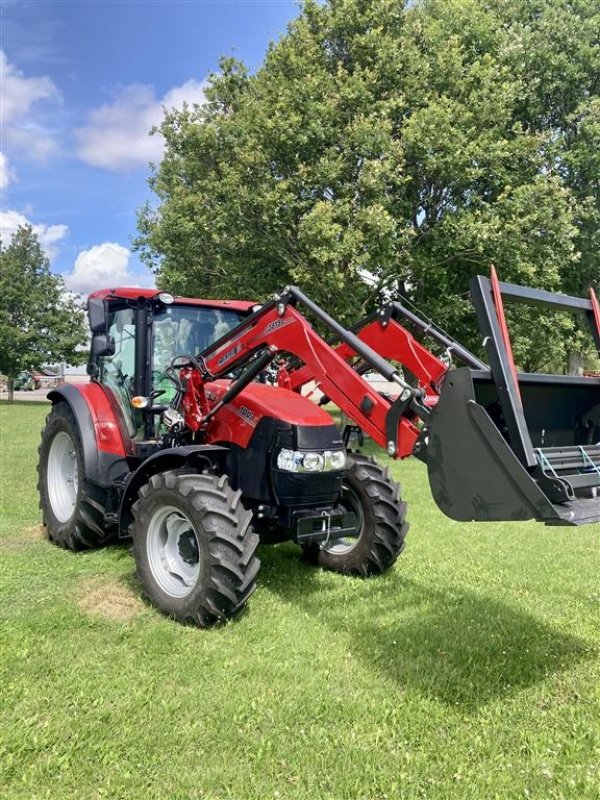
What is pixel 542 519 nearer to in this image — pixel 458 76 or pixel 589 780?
pixel 589 780

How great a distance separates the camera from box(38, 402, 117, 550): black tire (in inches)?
230

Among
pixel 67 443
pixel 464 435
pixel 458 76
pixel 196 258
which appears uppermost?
pixel 458 76

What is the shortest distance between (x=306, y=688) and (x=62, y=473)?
4052mm

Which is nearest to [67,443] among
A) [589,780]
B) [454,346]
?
[454,346]

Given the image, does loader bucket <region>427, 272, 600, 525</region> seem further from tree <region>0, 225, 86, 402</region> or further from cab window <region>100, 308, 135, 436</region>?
tree <region>0, 225, 86, 402</region>

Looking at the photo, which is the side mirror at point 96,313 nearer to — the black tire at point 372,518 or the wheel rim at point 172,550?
the wheel rim at point 172,550

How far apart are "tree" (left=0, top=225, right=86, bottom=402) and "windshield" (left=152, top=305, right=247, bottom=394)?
27.4 meters

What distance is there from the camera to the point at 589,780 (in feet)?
9.84

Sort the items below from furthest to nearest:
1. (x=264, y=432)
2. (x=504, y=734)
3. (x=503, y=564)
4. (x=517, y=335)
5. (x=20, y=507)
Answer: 1. (x=517, y=335)
2. (x=20, y=507)
3. (x=503, y=564)
4. (x=264, y=432)
5. (x=504, y=734)

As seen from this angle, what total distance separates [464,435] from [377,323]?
2.24 metres

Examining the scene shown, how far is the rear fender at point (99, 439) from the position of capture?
575cm

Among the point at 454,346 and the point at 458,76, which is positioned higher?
the point at 458,76

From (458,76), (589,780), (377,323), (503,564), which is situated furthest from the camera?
(458,76)

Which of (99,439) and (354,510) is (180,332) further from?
(354,510)
